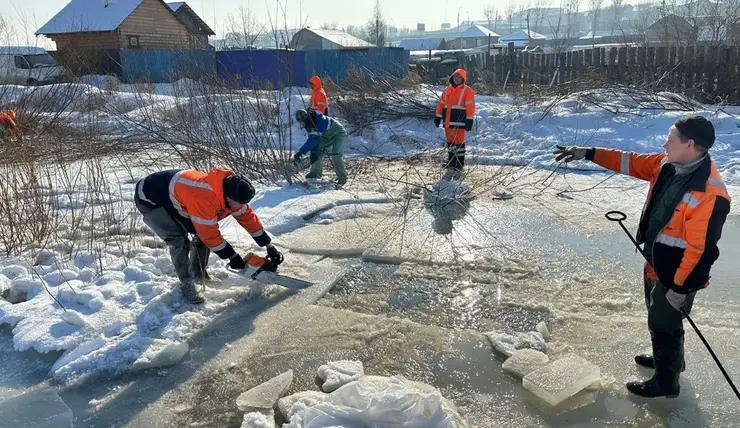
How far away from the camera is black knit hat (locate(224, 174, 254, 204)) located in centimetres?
379

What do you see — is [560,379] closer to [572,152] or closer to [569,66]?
[572,152]

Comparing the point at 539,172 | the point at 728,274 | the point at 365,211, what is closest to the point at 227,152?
the point at 365,211

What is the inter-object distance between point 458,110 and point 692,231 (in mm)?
6510

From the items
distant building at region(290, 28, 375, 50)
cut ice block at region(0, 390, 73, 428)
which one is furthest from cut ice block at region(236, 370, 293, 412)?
distant building at region(290, 28, 375, 50)

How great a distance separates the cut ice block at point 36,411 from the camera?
9.86ft

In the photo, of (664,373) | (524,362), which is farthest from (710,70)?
(524,362)

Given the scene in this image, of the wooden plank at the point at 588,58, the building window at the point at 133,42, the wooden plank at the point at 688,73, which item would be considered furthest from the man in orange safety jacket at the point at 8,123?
the building window at the point at 133,42

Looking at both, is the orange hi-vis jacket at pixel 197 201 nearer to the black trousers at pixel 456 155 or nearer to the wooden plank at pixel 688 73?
the black trousers at pixel 456 155

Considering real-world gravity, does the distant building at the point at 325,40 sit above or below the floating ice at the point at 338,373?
above

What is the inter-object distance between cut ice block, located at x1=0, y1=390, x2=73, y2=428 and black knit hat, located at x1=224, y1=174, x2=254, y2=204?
1642 millimetres

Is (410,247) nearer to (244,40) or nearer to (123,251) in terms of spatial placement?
(123,251)

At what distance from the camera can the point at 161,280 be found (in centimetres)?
457

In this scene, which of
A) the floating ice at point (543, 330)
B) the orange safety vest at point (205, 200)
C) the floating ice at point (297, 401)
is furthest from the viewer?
the orange safety vest at point (205, 200)

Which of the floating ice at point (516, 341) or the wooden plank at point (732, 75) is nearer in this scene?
the floating ice at point (516, 341)
